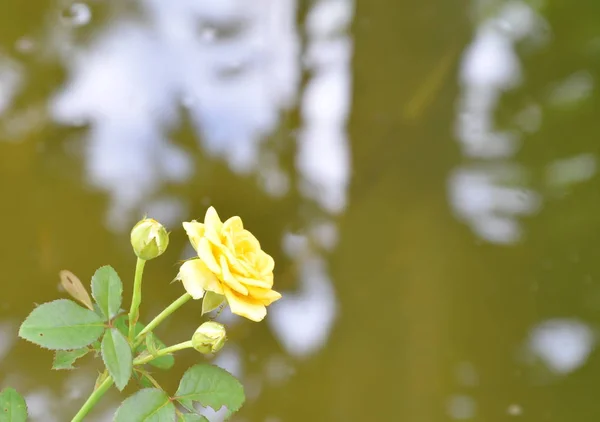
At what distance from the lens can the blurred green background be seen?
755 millimetres

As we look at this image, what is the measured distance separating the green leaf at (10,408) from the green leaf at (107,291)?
0.07 meters

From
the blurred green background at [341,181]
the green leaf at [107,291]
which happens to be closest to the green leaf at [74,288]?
the green leaf at [107,291]

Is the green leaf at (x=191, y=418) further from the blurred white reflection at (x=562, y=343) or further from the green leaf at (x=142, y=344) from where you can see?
the blurred white reflection at (x=562, y=343)

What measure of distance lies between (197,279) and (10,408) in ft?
0.44

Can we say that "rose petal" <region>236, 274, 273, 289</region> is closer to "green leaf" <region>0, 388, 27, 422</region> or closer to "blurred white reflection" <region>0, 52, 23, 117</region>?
"green leaf" <region>0, 388, 27, 422</region>

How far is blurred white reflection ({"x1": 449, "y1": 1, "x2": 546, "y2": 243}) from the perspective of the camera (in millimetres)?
851

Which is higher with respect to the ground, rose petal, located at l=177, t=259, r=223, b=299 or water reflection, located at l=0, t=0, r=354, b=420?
water reflection, located at l=0, t=0, r=354, b=420

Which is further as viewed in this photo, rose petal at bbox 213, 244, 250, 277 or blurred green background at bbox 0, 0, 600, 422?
blurred green background at bbox 0, 0, 600, 422

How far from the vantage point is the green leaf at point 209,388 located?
0.34 metres

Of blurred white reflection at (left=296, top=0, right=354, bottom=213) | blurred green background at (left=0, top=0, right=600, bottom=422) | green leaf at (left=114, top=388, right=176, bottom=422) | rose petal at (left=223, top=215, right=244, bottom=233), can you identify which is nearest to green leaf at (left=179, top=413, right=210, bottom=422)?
green leaf at (left=114, top=388, right=176, bottom=422)

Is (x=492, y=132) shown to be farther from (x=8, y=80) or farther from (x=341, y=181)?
(x=8, y=80)

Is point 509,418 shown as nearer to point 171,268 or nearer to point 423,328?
point 423,328

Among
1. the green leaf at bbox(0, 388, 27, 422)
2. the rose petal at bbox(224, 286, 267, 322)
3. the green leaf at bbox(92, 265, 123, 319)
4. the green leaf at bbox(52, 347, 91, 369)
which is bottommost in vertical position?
the green leaf at bbox(0, 388, 27, 422)

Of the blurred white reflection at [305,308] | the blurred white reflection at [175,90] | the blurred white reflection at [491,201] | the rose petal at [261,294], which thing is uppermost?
the blurred white reflection at [491,201]
